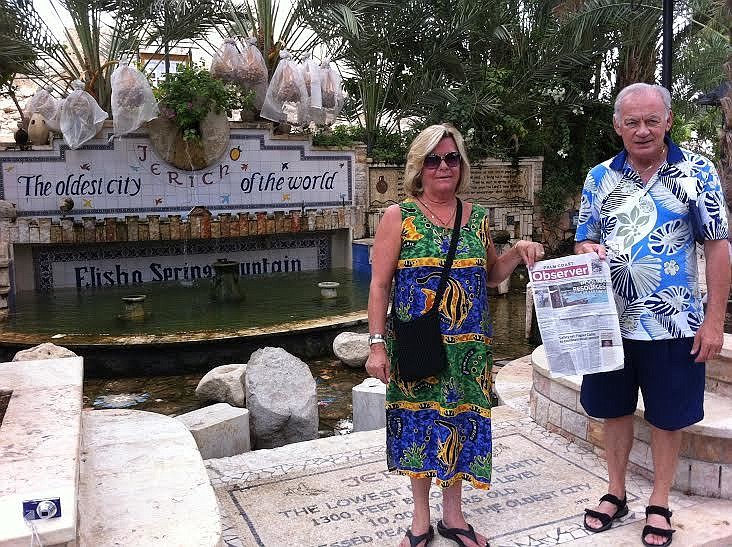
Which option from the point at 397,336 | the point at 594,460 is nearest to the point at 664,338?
the point at 397,336

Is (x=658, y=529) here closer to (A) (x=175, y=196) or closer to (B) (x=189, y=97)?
(B) (x=189, y=97)

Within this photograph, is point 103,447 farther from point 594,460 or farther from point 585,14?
point 585,14

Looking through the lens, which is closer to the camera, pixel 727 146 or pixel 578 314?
pixel 578 314

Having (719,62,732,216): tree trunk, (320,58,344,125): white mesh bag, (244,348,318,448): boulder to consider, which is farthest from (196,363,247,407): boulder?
(320,58,344,125): white mesh bag

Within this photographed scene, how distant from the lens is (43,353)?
5762 mm

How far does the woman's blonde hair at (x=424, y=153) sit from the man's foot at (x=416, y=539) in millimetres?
1307

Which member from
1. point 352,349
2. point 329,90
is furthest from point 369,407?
point 329,90

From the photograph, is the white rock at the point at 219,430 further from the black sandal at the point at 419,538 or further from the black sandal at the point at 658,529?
the black sandal at the point at 658,529

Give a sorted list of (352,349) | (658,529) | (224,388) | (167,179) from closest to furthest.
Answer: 1. (658,529)
2. (224,388)
3. (352,349)
4. (167,179)

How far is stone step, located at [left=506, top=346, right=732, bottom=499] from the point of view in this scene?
316 cm

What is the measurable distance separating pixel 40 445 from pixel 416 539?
1.44 metres

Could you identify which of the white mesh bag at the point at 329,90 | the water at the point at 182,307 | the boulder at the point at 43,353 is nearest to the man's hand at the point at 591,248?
the boulder at the point at 43,353

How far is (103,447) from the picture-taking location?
3.26 m

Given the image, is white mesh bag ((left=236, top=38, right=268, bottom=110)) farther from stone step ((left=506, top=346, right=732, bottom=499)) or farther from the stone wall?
stone step ((left=506, top=346, right=732, bottom=499))
